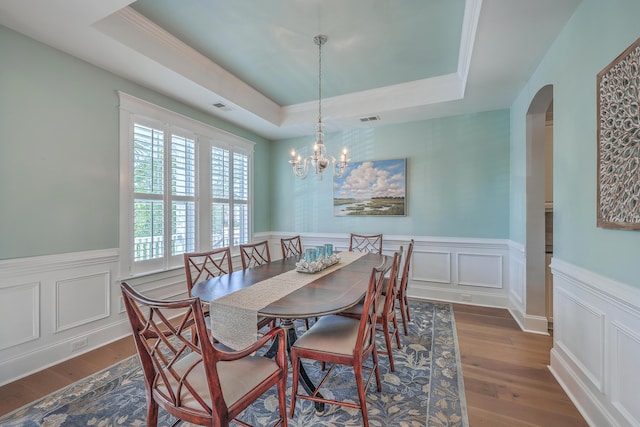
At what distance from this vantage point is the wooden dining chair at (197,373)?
1.20 meters

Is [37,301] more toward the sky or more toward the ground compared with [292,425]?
more toward the sky

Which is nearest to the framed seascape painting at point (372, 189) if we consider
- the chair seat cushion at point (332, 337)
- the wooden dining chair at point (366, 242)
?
the wooden dining chair at point (366, 242)

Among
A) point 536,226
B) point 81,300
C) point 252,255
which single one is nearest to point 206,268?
point 252,255

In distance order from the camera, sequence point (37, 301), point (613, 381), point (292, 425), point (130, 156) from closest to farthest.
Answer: point (613, 381) → point (292, 425) → point (37, 301) → point (130, 156)

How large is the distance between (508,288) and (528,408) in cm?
227

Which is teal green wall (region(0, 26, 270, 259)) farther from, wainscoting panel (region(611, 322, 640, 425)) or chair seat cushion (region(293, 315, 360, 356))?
wainscoting panel (region(611, 322, 640, 425))

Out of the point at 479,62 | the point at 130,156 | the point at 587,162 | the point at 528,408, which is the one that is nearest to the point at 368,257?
the point at 528,408

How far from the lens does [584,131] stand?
6.26ft

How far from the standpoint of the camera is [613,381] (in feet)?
5.25

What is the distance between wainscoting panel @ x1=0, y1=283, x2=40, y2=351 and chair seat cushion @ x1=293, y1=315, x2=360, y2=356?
2.32 m

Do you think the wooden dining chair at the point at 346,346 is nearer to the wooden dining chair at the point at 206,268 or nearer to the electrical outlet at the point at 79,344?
the wooden dining chair at the point at 206,268

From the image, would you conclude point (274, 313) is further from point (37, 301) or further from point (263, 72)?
point (263, 72)

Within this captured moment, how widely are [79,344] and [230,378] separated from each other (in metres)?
2.25

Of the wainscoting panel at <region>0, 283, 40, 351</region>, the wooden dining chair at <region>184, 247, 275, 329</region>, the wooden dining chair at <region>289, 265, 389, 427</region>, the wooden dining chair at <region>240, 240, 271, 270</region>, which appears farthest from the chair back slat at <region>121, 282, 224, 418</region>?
the wainscoting panel at <region>0, 283, 40, 351</region>
